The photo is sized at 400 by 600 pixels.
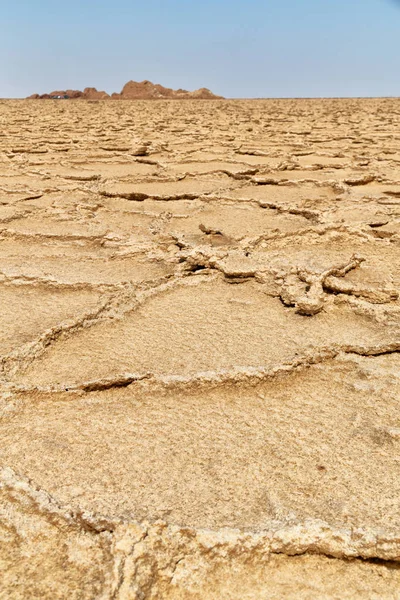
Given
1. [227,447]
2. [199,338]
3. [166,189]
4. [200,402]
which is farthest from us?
[166,189]

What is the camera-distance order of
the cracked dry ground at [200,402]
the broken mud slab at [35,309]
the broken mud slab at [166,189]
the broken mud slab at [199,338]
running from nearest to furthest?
the cracked dry ground at [200,402], the broken mud slab at [199,338], the broken mud slab at [35,309], the broken mud slab at [166,189]

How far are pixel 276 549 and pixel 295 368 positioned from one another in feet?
1.65

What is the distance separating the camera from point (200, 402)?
41.4 inches

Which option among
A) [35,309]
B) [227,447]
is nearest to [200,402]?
[227,447]

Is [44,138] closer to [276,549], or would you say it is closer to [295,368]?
[295,368]

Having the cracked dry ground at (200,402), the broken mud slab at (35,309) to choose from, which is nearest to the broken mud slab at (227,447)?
the cracked dry ground at (200,402)

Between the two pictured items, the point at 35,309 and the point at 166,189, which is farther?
the point at 166,189

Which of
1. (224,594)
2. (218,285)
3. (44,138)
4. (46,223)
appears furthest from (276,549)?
(44,138)

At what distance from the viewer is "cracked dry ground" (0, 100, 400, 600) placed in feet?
2.27

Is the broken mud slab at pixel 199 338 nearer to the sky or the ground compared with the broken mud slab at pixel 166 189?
nearer to the ground

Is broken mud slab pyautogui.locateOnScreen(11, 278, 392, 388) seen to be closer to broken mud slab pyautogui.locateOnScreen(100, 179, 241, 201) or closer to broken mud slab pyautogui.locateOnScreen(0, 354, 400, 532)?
broken mud slab pyautogui.locateOnScreen(0, 354, 400, 532)

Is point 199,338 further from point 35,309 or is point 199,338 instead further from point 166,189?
point 166,189

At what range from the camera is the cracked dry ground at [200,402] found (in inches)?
27.3

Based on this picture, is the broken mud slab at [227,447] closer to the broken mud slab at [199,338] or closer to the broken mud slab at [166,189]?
the broken mud slab at [199,338]
